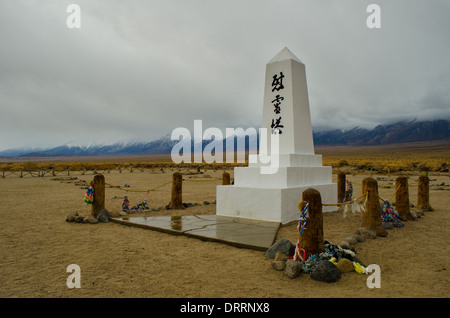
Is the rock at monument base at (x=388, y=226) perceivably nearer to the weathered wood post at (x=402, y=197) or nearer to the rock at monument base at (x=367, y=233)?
the weathered wood post at (x=402, y=197)

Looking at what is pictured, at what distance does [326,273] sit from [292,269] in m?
0.42

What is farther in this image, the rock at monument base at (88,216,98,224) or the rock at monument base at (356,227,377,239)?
the rock at monument base at (88,216,98,224)

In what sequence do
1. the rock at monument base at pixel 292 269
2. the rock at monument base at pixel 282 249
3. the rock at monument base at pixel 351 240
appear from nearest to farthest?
the rock at monument base at pixel 292 269 → the rock at monument base at pixel 282 249 → the rock at monument base at pixel 351 240

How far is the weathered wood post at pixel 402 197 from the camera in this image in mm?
7008

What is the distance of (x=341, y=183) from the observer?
9.66m

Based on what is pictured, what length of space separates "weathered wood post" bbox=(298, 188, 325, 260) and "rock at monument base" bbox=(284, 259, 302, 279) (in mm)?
303

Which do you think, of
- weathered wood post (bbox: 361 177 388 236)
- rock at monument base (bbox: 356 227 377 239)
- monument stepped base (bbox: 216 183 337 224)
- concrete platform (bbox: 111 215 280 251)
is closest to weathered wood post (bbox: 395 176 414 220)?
weathered wood post (bbox: 361 177 388 236)

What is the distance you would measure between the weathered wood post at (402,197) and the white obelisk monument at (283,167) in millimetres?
1756

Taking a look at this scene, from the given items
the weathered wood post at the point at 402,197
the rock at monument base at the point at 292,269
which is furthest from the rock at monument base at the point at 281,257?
the weathered wood post at the point at 402,197

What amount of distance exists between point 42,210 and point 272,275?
27.2ft

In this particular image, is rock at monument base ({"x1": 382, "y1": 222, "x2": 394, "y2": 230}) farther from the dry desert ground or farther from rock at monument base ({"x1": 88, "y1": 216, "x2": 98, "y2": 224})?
rock at monument base ({"x1": 88, "y1": 216, "x2": 98, "y2": 224})

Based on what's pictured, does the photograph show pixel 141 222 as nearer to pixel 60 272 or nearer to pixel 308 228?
pixel 60 272

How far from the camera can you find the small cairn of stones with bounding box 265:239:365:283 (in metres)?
3.62
